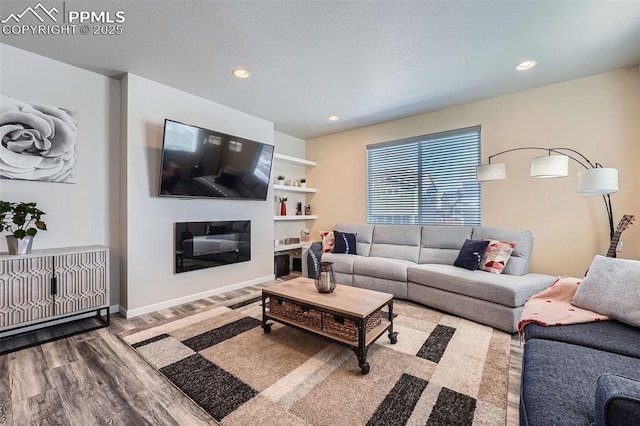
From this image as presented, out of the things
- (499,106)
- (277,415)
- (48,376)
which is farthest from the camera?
(499,106)

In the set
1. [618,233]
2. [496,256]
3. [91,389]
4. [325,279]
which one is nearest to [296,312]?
[325,279]

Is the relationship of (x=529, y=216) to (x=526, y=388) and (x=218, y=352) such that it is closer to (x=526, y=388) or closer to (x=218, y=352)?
→ (x=526, y=388)

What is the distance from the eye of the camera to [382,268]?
3.51m

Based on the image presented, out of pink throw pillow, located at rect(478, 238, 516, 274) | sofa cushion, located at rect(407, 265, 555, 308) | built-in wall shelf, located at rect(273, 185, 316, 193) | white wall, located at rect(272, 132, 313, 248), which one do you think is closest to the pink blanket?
sofa cushion, located at rect(407, 265, 555, 308)

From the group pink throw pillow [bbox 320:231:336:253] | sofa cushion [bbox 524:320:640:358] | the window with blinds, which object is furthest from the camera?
pink throw pillow [bbox 320:231:336:253]

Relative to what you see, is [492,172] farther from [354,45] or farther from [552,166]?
[354,45]

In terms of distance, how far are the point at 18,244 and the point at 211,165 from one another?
184 centimetres

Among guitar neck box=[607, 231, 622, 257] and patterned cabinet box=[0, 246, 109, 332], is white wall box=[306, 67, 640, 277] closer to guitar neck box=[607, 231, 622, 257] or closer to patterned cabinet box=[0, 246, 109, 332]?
guitar neck box=[607, 231, 622, 257]

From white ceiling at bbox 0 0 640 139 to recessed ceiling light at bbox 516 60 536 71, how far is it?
0.23ft

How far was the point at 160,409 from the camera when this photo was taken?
5.06 feet

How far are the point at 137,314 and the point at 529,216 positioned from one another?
15.5 ft

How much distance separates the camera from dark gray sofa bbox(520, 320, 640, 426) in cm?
72

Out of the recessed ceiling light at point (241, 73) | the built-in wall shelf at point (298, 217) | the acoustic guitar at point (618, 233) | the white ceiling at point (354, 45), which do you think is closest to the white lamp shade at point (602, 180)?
the acoustic guitar at point (618, 233)

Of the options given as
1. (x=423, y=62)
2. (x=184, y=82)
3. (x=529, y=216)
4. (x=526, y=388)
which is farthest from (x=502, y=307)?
(x=184, y=82)
